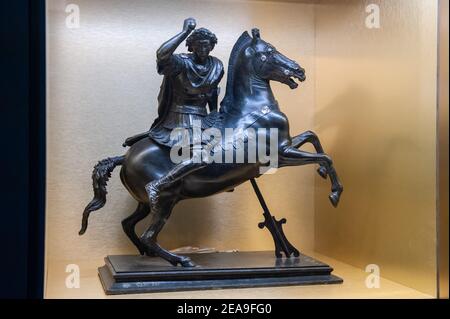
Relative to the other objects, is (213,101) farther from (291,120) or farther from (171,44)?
(291,120)

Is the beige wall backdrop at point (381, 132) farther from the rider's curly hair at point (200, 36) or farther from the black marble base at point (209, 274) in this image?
the rider's curly hair at point (200, 36)

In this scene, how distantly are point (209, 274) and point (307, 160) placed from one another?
Result: 468 mm

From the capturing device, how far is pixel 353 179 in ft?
7.58

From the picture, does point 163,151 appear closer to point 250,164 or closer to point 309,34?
point 250,164

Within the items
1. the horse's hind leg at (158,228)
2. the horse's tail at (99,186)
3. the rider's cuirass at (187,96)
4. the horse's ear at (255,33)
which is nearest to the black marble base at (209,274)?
the horse's hind leg at (158,228)

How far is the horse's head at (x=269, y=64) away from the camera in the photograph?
205 centimetres

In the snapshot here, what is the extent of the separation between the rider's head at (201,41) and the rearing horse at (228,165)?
124mm

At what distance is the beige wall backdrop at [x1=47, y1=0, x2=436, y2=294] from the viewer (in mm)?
2018

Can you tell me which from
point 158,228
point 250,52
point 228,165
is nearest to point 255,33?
point 250,52

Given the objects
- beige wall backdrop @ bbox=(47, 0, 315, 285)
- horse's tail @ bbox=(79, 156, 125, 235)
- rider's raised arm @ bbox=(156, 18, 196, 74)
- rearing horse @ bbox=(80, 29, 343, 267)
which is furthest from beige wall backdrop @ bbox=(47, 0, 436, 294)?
rider's raised arm @ bbox=(156, 18, 196, 74)

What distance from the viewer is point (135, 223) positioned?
217 centimetres

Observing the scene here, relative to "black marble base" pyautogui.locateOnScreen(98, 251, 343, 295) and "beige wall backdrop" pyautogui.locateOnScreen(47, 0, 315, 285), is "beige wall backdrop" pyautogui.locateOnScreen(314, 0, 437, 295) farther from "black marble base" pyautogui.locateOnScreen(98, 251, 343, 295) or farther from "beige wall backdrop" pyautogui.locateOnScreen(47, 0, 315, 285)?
"black marble base" pyautogui.locateOnScreen(98, 251, 343, 295)
